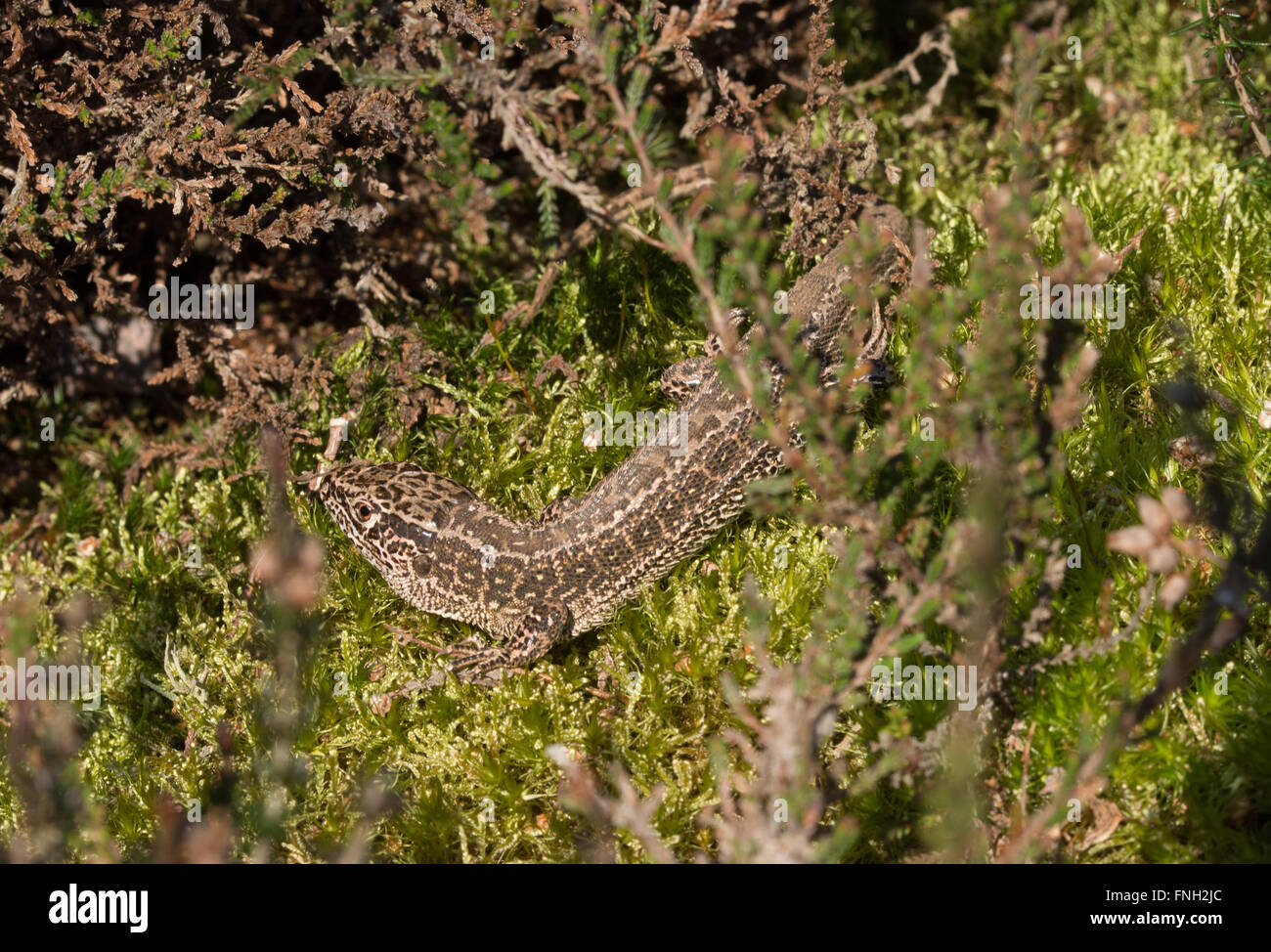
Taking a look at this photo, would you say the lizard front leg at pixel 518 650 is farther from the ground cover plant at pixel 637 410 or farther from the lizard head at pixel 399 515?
the lizard head at pixel 399 515

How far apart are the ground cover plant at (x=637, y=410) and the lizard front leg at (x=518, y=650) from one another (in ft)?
0.33

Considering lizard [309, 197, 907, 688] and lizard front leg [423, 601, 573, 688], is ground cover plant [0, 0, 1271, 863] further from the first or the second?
lizard [309, 197, 907, 688]

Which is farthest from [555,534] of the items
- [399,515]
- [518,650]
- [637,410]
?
[637,410]

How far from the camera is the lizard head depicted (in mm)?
5820

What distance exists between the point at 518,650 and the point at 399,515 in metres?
1.05

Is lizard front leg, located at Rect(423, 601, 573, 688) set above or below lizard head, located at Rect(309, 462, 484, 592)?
below

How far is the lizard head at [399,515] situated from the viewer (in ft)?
19.1

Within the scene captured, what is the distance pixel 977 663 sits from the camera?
13.9 feet

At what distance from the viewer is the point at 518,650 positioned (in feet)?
18.5

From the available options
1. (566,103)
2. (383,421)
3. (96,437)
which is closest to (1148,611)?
(383,421)

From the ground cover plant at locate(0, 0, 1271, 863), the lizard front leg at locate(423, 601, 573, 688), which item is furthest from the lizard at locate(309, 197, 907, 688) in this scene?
the ground cover plant at locate(0, 0, 1271, 863)

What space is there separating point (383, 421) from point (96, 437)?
257cm

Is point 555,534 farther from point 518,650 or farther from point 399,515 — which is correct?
point 399,515

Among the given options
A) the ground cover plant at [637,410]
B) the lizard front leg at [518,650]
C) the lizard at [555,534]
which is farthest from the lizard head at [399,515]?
the lizard front leg at [518,650]
